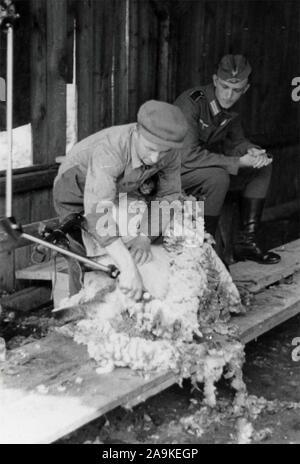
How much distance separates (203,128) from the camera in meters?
5.76

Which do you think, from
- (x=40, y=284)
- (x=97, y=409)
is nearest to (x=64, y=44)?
(x=40, y=284)

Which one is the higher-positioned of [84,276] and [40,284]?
[84,276]

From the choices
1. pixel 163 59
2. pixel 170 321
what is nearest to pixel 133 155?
pixel 170 321

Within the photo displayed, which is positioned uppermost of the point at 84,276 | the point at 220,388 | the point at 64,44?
the point at 64,44

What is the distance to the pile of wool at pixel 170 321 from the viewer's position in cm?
394

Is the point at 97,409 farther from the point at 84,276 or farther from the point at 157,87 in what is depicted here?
the point at 157,87

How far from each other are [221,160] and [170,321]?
1898 millimetres

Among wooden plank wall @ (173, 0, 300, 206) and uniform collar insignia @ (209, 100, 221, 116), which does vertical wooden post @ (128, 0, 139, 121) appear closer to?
wooden plank wall @ (173, 0, 300, 206)

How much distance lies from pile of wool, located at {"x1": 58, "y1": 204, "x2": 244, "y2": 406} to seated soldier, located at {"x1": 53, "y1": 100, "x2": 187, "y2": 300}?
0.50ft

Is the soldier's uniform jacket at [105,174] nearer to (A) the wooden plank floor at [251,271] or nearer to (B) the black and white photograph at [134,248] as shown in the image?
(B) the black and white photograph at [134,248]

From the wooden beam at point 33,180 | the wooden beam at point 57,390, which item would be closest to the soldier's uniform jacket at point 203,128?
the wooden beam at point 33,180

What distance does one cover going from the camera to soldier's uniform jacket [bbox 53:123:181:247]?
4.03 meters

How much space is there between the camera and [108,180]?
159 inches
